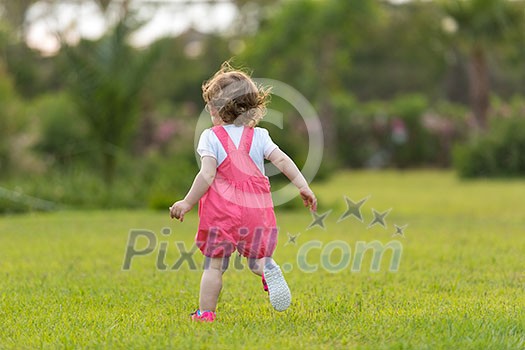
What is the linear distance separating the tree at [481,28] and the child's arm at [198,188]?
975 inches

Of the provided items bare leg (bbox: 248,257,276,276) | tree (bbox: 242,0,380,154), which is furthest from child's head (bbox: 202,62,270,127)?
tree (bbox: 242,0,380,154)

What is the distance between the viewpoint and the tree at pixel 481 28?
28.7m

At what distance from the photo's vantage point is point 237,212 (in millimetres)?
4793

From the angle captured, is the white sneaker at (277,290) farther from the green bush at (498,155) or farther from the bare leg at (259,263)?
the green bush at (498,155)

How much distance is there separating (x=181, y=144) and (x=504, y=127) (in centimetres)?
901

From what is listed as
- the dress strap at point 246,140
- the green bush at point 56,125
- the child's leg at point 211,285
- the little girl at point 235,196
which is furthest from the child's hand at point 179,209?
the green bush at point 56,125

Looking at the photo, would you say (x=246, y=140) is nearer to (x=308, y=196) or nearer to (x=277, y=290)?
(x=308, y=196)

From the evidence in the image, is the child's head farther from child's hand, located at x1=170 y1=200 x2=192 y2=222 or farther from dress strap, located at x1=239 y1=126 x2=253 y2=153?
child's hand, located at x1=170 y1=200 x2=192 y2=222

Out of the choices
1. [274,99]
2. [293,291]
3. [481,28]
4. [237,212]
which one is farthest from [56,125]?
[237,212]

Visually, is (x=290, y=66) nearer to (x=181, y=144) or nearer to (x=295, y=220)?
(x=181, y=144)

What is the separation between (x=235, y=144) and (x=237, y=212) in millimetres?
397

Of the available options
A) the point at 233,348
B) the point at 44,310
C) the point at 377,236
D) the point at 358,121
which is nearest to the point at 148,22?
the point at 377,236

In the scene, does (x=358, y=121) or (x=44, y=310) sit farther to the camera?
(x=358, y=121)

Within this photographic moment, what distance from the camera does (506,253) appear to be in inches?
308
